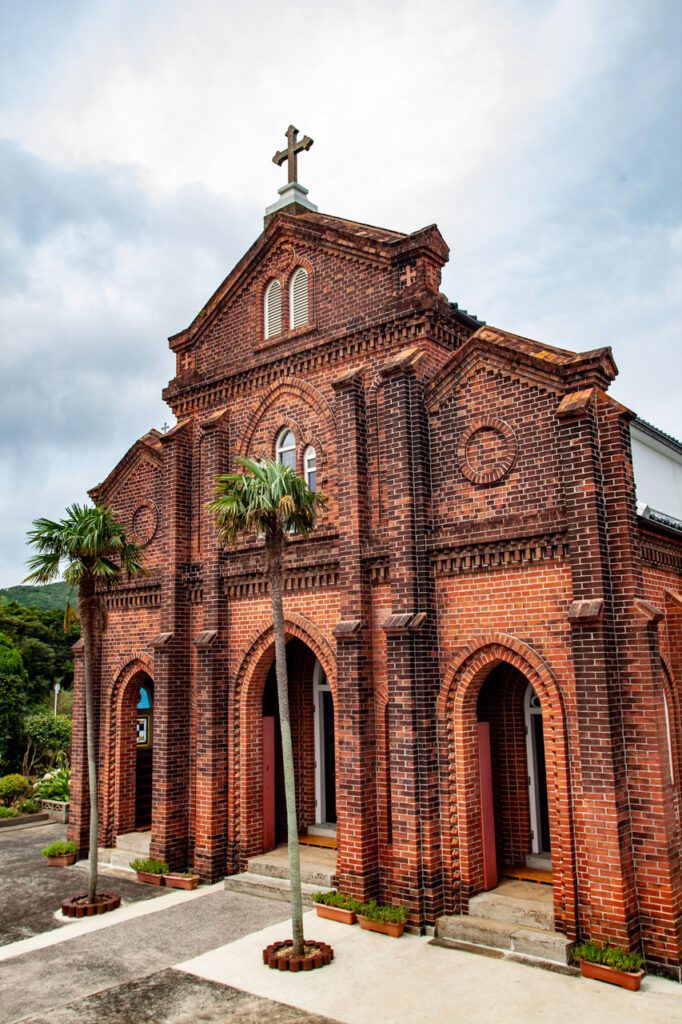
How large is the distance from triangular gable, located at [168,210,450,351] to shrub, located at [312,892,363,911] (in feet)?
34.3

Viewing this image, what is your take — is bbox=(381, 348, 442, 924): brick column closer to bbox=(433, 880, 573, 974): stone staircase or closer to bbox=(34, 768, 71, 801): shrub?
bbox=(433, 880, 573, 974): stone staircase

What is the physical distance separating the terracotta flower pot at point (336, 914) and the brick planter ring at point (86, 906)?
3721mm

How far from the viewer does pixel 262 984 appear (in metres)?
9.53

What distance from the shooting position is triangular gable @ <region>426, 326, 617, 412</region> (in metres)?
10.6

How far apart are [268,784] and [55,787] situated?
405 inches

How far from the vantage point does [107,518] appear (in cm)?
1363

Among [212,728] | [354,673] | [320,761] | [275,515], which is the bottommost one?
[320,761]

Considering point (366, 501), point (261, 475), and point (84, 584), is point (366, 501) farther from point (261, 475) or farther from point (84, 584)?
point (84, 584)

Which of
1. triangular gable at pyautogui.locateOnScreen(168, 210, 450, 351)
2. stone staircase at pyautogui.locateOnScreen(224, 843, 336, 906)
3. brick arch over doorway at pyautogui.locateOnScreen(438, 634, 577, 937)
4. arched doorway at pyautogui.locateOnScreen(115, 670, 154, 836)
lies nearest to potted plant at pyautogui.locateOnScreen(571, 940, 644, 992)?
brick arch over doorway at pyautogui.locateOnScreen(438, 634, 577, 937)

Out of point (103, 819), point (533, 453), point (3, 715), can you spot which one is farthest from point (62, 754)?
point (533, 453)

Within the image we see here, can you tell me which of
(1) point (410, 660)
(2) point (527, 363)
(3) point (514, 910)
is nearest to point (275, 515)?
(1) point (410, 660)

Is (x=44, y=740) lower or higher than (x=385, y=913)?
higher

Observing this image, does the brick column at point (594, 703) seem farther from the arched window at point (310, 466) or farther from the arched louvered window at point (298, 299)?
the arched louvered window at point (298, 299)

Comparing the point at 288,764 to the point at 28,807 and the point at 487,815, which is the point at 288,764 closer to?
the point at 487,815
